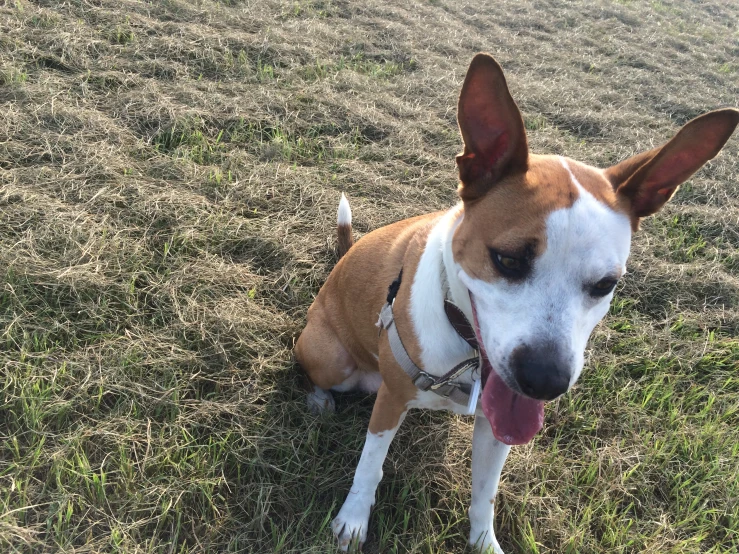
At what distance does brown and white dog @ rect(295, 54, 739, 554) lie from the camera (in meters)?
1.76

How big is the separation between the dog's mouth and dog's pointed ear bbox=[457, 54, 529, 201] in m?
0.52

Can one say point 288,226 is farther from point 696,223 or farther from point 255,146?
point 696,223

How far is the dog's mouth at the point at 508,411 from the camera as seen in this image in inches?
78.0

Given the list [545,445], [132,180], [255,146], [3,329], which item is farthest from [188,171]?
[545,445]

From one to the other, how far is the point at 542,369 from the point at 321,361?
160cm

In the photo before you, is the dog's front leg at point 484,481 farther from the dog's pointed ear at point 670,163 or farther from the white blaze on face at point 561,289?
the dog's pointed ear at point 670,163

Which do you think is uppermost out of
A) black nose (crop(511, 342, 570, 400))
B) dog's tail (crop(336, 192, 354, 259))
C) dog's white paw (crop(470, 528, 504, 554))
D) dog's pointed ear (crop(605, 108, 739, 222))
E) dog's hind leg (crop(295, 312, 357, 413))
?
dog's pointed ear (crop(605, 108, 739, 222))

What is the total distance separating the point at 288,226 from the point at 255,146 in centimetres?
118

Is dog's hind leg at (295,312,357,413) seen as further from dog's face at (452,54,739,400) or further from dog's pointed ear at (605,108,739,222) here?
dog's pointed ear at (605,108,739,222)

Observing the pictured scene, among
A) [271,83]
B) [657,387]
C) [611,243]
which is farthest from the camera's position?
[271,83]

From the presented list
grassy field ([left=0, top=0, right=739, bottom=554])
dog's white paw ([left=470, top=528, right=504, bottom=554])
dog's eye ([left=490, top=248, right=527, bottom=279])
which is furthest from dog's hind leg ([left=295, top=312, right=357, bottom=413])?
dog's eye ([left=490, top=248, right=527, bottom=279])

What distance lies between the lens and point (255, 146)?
191 inches

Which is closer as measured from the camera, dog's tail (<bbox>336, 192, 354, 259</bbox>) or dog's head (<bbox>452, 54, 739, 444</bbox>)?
dog's head (<bbox>452, 54, 739, 444</bbox>)

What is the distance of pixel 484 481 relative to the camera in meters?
2.44
